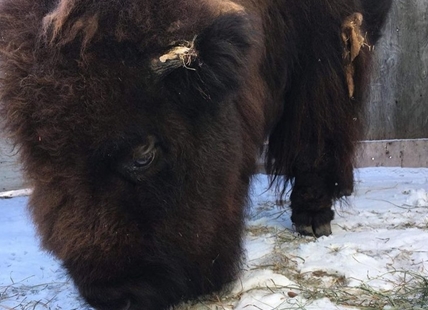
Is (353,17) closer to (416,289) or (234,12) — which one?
(234,12)

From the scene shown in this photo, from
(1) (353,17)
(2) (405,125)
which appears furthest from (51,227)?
(2) (405,125)

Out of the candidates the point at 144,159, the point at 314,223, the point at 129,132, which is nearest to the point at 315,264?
the point at 314,223

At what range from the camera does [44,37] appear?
2363 mm

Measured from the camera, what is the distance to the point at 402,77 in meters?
6.54

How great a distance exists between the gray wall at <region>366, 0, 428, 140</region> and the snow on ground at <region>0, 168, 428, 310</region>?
1.74 metres

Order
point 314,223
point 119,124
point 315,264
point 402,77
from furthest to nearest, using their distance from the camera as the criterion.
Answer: point 402,77
point 314,223
point 315,264
point 119,124

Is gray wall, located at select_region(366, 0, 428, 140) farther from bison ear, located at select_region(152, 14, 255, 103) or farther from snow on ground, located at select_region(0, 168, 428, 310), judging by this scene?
bison ear, located at select_region(152, 14, 255, 103)

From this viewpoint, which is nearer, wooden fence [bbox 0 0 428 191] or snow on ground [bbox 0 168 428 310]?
snow on ground [bbox 0 168 428 310]

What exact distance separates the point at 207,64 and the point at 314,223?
6.83 ft

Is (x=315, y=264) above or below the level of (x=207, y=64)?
below

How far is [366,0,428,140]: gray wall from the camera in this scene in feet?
21.1

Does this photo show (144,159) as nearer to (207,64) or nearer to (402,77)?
(207,64)

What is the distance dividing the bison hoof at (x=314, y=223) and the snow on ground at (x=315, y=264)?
3.1 inches

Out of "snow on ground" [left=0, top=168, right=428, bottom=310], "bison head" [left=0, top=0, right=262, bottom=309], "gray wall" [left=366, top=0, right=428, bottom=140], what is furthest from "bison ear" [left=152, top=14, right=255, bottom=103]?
"gray wall" [left=366, top=0, right=428, bottom=140]
